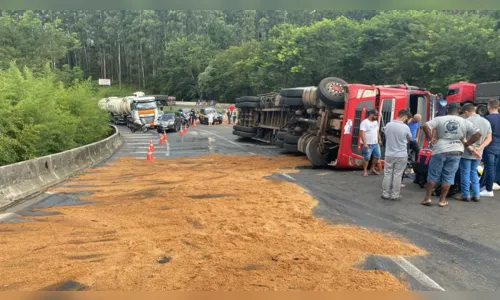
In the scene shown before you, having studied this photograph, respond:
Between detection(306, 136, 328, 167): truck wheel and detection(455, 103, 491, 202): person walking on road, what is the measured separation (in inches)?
194

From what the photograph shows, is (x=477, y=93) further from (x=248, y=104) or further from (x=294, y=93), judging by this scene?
(x=294, y=93)

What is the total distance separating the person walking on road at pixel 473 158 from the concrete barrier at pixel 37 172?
26.8ft

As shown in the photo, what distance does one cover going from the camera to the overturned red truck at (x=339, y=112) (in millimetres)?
11086

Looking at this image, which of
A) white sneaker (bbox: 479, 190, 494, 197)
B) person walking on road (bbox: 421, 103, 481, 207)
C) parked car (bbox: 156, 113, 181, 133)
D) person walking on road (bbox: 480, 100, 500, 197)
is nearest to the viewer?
person walking on road (bbox: 421, 103, 481, 207)

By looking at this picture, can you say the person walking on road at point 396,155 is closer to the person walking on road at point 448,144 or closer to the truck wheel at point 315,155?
the person walking on road at point 448,144

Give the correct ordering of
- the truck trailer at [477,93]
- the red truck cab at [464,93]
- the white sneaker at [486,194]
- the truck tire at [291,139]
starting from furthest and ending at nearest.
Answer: the red truck cab at [464,93]
the truck trailer at [477,93]
the truck tire at [291,139]
the white sneaker at [486,194]

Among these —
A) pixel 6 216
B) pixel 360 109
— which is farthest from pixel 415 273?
pixel 360 109

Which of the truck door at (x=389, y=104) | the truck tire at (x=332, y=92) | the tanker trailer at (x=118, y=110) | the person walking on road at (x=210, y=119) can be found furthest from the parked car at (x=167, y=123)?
the truck door at (x=389, y=104)

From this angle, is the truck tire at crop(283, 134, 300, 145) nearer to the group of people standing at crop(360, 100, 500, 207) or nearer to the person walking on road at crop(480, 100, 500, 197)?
the group of people standing at crop(360, 100, 500, 207)

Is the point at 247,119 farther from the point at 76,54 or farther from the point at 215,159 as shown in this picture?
the point at 76,54

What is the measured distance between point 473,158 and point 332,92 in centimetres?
522

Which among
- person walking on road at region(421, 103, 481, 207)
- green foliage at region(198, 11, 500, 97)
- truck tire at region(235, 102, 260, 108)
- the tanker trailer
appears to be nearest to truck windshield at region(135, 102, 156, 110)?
the tanker trailer

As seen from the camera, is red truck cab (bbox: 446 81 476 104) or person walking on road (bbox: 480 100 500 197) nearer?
person walking on road (bbox: 480 100 500 197)

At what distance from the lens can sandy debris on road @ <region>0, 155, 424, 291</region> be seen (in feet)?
13.0
